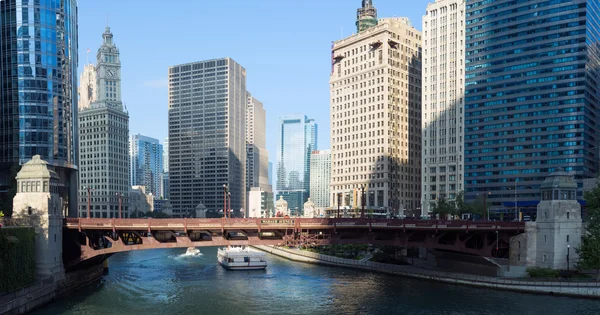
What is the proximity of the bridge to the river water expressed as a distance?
7.39 m

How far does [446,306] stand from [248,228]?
3018 centimetres

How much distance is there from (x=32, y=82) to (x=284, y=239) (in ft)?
262

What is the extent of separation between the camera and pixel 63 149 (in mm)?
132750

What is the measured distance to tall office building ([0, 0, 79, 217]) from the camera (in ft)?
409

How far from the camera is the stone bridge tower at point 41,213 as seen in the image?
2985 inches

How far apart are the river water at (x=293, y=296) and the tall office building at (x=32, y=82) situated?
39892 mm

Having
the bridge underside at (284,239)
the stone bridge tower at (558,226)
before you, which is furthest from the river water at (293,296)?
Answer: the stone bridge tower at (558,226)

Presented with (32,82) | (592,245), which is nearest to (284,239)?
(592,245)

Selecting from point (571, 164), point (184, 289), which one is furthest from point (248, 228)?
point (571, 164)

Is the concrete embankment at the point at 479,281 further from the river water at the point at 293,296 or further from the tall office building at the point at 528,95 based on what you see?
the tall office building at the point at 528,95

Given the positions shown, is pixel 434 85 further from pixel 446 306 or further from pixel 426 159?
pixel 446 306

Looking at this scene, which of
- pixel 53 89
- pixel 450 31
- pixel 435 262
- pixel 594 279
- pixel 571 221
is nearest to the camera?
pixel 594 279

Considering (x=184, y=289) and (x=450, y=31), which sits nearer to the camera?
(x=184, y=289)

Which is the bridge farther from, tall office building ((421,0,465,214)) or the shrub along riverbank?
tall office building ((421,0,465,214))
